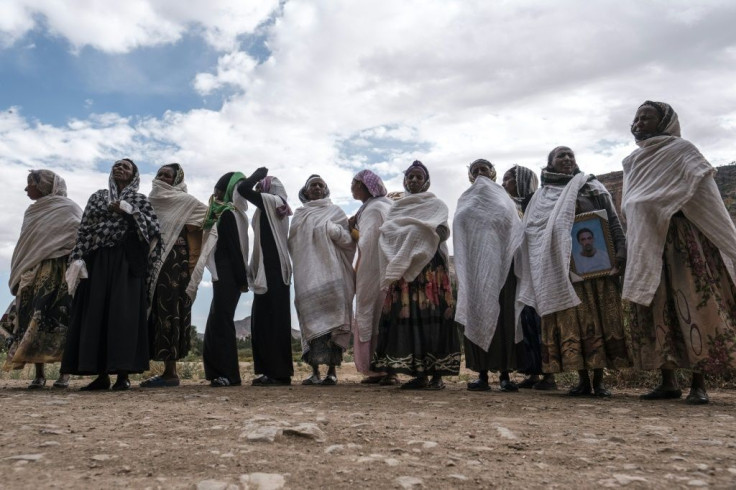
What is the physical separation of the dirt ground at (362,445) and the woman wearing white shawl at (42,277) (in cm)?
163

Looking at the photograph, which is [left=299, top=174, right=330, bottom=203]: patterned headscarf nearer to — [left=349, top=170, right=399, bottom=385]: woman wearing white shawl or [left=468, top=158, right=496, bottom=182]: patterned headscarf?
[left=349, top=170, right=399, bottom=385]: woman wearing white shawl

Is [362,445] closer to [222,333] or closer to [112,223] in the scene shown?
[222,333]

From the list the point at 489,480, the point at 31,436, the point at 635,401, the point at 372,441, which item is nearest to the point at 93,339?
the point at 31,436

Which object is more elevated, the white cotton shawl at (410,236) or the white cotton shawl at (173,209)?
the white cotton shawl at (173,209)

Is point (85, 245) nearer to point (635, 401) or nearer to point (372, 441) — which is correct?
point (372, 441)

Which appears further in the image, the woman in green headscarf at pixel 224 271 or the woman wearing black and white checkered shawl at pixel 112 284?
the woman in green headscarf at pixel 224 271

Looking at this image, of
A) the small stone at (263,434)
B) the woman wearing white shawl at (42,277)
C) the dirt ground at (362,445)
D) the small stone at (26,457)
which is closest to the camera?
the dirt ground at (362,445)

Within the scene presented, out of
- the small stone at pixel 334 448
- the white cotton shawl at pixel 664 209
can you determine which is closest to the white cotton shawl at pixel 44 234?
the small stone at pixel 334 448

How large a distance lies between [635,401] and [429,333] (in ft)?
5.85

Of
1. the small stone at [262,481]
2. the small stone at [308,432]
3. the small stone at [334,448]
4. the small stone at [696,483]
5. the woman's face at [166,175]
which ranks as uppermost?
the woman's face at [166,175]

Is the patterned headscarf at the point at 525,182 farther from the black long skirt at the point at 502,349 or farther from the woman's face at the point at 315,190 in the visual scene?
the woman's face at the point at 315,190

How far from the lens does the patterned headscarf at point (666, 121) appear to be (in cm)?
459

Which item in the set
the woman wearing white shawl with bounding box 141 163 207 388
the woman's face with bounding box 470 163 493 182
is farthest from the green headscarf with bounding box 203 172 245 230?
the woman's face with bounding box 470 163 493 182

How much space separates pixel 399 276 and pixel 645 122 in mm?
2510
